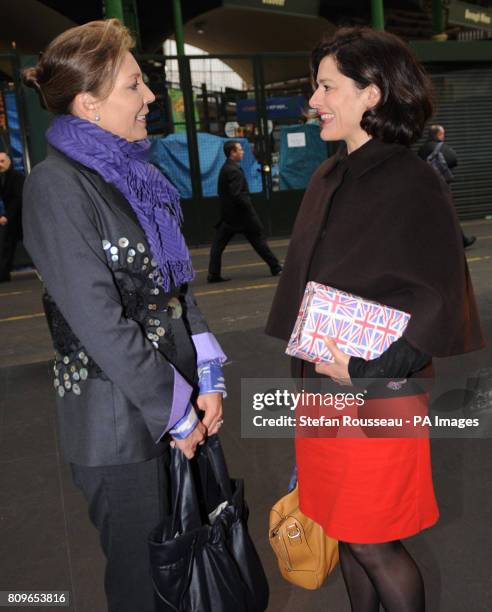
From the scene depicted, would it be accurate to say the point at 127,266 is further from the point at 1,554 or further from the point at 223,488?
the point at 1,554

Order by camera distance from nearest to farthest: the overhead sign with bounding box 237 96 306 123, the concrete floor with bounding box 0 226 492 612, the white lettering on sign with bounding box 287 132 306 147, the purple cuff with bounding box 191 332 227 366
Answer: the purple cuff with bounding box 191 332 227 366, the concrete floor with bounding box 0 226 492 612, the overhead sign with bounding box 237 96 306 123, the white lettering on sign with bounding box 287 132 306 147

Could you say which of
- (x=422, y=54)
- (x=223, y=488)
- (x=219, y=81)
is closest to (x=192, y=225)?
(x=219, y=81)

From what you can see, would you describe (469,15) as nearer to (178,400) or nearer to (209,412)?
(209,412)

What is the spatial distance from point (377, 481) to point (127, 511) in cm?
69

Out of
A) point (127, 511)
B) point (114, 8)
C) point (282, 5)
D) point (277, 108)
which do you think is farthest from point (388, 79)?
point (282, 5)

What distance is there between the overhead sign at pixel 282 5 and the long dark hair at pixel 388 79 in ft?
48.9

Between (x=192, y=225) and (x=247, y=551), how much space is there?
11.8m

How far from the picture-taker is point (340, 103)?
183cm

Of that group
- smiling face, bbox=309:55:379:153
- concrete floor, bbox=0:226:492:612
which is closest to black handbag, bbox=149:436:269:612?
concrete floor, bbox=0:226:492:612

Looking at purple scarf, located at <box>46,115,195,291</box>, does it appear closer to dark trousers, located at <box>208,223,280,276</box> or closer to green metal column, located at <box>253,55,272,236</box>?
dark trousers, located at <box>208,223,280,276</box>

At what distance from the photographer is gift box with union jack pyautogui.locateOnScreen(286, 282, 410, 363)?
5.59ft

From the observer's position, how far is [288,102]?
1369 centimetres

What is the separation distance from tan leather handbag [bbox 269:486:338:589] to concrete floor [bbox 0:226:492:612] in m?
0.44

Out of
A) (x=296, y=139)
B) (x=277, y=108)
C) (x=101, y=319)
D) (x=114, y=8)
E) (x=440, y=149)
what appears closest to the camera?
(x=101, y=319)
